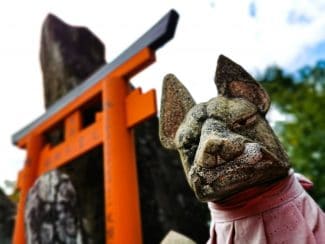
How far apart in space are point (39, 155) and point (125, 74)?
1.32 m

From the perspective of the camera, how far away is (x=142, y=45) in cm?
261

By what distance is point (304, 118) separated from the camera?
358 inches

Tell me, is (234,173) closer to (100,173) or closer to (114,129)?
(114,129)

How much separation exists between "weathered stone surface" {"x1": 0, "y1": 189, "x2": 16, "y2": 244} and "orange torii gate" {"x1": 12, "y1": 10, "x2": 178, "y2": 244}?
295 millimetres

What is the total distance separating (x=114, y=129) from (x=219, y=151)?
1536mm

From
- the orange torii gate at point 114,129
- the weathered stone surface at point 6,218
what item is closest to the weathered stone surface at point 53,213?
the orange torii gate at point 114,129

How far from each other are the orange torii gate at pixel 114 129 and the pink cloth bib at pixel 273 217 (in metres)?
1.17

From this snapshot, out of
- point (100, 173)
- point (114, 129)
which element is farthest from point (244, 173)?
point (100, 173)

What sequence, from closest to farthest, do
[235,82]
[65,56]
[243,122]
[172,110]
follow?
[243,122], [235,82], [172,110], [65,56]

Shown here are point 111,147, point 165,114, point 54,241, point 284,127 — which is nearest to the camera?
point 165,114

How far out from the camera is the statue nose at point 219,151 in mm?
1078

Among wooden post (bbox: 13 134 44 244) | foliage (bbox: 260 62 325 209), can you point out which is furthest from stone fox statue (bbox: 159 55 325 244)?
foliage (bbox: 260 62 325 209)

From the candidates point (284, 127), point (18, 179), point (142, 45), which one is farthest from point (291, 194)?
point (284, 127)

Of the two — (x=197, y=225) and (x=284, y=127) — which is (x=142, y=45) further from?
(x=284, y=127)
